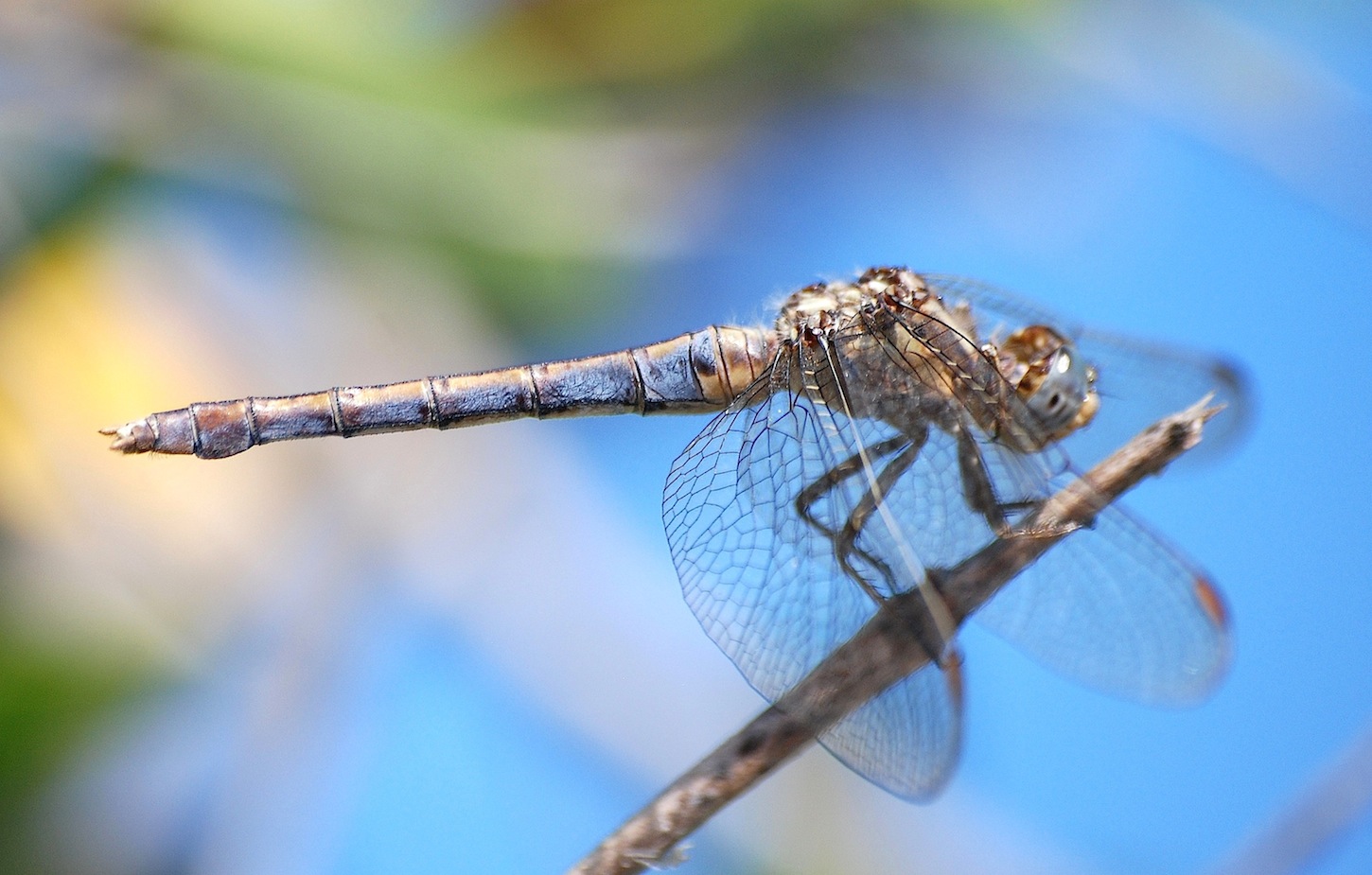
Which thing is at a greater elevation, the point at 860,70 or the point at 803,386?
the point at 860,70

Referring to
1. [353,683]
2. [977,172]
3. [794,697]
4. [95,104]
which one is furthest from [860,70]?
[794,697]

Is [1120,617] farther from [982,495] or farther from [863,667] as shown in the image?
[863,667]

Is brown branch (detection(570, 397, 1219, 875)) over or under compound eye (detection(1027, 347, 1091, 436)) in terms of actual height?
under

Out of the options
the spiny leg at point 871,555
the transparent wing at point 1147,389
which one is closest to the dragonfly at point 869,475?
the spiny leg at point 871,555

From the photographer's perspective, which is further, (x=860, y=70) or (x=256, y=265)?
(x=860, y=70)

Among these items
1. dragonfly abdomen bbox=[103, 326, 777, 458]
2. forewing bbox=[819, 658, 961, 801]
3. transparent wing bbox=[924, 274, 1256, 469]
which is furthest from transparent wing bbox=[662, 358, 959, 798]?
transparent wing bbox=[924, 274, 1256, 469]

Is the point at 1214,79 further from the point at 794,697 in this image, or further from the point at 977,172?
the point at 794,697

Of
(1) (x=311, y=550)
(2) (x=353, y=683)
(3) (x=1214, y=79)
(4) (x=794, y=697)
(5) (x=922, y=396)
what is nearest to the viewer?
(4) (x=794, y=697)

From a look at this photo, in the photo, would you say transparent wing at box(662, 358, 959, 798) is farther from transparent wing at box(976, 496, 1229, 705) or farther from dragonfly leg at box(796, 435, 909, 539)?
transparent wing at box(976, 496, 1229, 705)
